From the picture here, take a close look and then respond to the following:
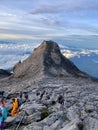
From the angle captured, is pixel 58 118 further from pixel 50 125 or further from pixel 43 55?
pixel 43 55

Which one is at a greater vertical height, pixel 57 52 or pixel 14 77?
pixel 57 52

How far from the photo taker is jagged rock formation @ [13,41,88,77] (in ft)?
381

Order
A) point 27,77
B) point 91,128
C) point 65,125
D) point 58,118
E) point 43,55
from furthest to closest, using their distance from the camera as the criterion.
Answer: point 43,55
point 27,77
point 58,118
point 65,125
point 91,128

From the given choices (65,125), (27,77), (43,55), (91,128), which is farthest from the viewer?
(43,55)

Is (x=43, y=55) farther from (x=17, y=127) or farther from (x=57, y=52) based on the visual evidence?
(x=17, y=127)

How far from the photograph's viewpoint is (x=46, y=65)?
119m

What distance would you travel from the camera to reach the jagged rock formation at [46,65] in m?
116


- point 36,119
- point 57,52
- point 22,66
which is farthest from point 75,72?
point 36,119

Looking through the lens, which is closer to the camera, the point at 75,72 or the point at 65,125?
the point at 65,125

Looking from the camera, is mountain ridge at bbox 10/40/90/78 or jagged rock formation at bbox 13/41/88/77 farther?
jagged rock formation at bbox 13/41/88/77

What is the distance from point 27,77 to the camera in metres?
117

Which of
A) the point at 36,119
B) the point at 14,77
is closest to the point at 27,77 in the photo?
the point at 14,77

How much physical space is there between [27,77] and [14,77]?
295 inches

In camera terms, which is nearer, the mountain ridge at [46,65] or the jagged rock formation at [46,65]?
the mountain ridge at [46,65]
